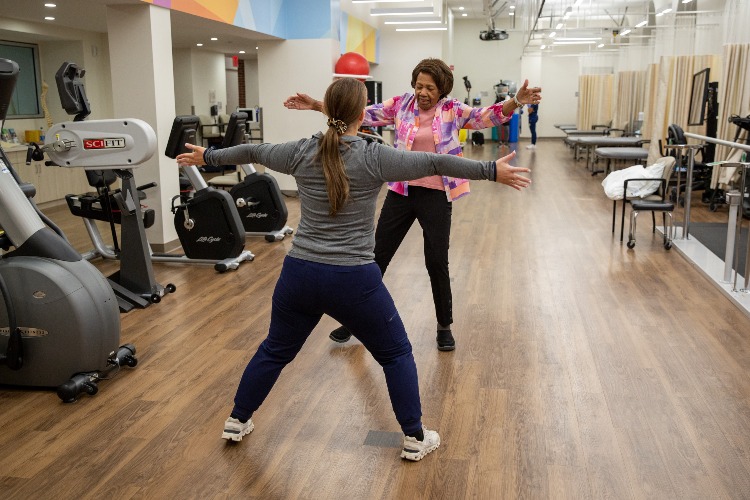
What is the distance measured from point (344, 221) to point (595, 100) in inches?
675

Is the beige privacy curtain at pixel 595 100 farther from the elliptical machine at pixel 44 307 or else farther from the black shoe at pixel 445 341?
the elliptical machine at pixel 44 307

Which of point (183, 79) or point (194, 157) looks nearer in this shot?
point (194, 157)

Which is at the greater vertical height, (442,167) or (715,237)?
(442,167)

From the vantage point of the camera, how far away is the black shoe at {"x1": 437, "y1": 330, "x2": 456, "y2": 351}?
3.91 m

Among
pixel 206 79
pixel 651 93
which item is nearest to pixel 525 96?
pixel 651 93

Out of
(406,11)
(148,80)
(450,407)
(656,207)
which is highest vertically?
(406,11)

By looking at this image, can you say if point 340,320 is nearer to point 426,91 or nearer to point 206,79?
point 426,91

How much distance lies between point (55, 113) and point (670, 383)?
8.48 meters

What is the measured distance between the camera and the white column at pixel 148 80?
234 inches

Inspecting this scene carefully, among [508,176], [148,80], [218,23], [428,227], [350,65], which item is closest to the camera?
[508,176]

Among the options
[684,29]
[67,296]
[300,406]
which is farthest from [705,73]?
[67,296]

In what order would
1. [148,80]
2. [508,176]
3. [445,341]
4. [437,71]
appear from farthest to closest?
[148,80], [445,341], [437,71], [508,176]

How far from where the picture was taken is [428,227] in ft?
11.9

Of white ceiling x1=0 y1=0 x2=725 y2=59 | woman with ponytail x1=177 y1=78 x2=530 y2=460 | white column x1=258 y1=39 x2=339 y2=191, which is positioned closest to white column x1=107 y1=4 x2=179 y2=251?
white ceiling x1=0 y1=0 x2=725 y2=59
